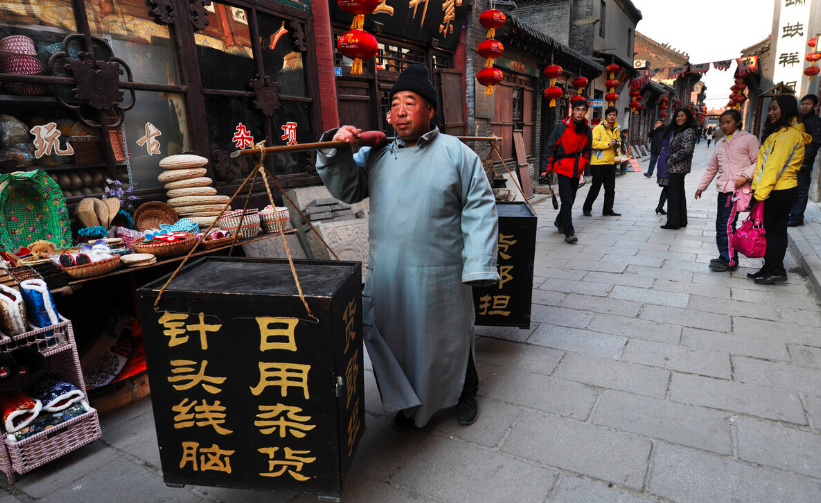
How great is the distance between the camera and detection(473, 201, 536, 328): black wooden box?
3.33 m

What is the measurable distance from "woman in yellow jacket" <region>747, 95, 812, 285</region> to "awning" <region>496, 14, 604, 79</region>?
22.4ft

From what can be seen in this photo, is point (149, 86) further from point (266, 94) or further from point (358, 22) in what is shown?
point (358, 22)

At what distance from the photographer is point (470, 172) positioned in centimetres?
228

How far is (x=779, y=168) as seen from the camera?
438 cm

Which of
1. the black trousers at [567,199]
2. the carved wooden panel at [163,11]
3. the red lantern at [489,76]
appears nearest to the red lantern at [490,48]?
the red lantern at [489,76]

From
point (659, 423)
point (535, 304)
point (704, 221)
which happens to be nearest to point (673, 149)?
point (704, 221)

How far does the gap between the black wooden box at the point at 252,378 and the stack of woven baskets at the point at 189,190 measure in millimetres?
2258

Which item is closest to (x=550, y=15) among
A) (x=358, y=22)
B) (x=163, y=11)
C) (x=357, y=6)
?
(x=358, y=22)

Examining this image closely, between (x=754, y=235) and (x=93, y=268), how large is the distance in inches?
224

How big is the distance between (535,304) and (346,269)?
9.96 ft

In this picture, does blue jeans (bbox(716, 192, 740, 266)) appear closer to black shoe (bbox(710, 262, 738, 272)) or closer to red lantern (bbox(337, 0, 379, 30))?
black shoe (bbox(710, 262, 738, 272))

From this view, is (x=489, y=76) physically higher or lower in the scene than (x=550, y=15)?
lower

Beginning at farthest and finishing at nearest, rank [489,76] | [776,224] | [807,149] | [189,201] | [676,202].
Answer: [489,76] < [676,202] < [807,149] < [776,224] < [189,201]

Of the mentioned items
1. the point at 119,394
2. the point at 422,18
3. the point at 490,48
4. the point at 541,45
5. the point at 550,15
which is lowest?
the point at 119,394
